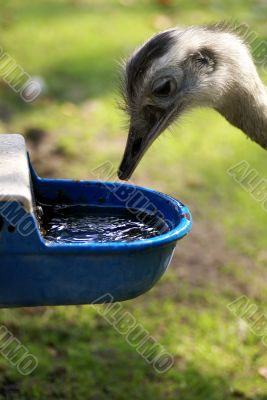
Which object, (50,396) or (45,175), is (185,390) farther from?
(45,175)

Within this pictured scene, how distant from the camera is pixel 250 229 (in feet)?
16.1

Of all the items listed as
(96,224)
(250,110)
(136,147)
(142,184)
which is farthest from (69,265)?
(142,184)

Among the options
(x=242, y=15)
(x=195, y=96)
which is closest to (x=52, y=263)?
(x=195, y=96)

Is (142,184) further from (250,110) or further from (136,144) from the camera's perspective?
(136,144)

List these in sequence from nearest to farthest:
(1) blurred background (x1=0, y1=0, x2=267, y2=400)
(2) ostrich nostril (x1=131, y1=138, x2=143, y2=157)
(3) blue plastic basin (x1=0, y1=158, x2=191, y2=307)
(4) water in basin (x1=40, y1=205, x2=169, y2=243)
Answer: (3) blue plastic basin (x1=0, y1=158, x2=191, y2=307) → (4) water in basin (x1=40, y1=205, x2=169, y2=243) → (2) ostrich nostril (x1=131, y1=138, x2=143, y2=157) → (1) blurred background (x1=0, y1=0, x2=267, y2=400)

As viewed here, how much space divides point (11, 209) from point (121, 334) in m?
1.97

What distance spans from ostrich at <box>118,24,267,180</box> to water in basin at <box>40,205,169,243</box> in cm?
17

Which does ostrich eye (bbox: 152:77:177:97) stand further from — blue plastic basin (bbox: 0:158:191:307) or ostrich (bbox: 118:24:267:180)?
A: blue plastic basin (bbox: 0:158:191:307)

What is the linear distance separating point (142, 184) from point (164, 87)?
7.61 ft

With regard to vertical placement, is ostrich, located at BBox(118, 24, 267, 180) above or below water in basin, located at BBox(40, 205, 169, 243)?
above

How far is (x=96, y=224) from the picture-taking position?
8.91 ft

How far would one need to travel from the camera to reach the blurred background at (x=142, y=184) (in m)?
3.68

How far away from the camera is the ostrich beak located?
2889 millimetres

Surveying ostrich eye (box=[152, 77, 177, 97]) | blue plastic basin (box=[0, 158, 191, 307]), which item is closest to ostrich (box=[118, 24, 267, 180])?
ostrich eye (box=[152, 77, 177, 97])
